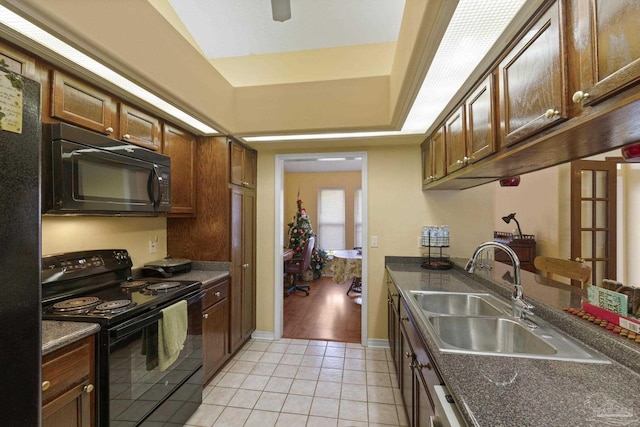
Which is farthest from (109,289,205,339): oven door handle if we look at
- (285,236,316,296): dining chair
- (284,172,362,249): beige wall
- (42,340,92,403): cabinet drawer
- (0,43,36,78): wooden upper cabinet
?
(284,172,362,249): beige wall

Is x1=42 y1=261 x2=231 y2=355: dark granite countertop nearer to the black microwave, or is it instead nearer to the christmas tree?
the black microwave

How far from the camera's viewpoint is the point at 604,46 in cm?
70

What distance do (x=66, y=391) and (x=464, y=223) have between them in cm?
324

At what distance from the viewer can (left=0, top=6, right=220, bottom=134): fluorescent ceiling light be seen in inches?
42.3

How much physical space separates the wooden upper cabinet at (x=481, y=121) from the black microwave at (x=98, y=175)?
208cm

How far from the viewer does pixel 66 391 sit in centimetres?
114

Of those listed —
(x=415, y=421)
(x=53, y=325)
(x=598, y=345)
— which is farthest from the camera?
(x=415, y=421)

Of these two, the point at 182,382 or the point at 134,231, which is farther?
the point at 134,231

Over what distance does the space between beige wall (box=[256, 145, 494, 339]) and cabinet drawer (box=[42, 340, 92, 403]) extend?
2398 mm

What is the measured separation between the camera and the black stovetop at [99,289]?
137 centimetres

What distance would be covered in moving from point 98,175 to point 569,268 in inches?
120

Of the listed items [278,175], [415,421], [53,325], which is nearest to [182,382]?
[53,325]

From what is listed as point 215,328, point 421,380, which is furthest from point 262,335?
point 421,380

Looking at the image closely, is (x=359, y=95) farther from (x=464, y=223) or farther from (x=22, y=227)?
(x=22, y=227)
